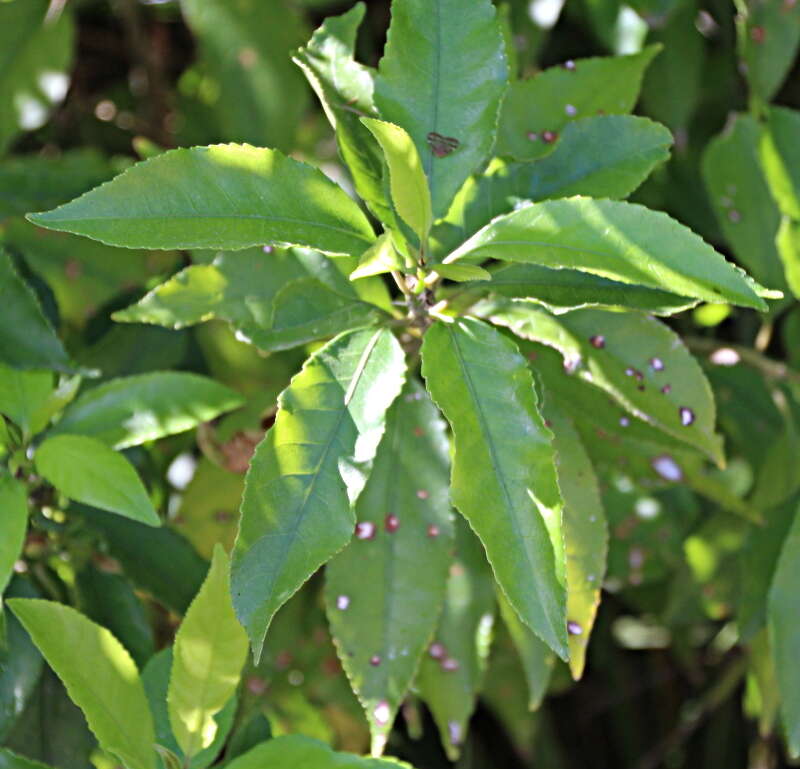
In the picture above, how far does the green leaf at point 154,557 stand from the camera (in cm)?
114

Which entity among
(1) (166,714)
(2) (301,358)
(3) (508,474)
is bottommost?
(1) (166,714)

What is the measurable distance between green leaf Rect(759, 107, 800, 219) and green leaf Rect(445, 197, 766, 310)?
46 cm

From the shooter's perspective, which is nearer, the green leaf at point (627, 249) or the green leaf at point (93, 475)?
the green leaf at point (627, 249)

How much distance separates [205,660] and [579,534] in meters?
0.39

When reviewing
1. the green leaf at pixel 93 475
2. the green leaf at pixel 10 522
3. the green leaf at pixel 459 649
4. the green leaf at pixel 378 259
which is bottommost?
the green leaf at pixel 459 649

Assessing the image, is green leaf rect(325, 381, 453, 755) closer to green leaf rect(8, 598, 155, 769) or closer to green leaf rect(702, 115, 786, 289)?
green leaf rect(8, 598, 155, 769)

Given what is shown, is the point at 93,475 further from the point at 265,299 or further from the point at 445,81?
the point at 445,81

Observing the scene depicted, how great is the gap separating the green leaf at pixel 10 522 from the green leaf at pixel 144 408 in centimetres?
8

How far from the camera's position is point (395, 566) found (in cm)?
111

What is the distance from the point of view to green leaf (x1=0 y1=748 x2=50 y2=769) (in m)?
0.93

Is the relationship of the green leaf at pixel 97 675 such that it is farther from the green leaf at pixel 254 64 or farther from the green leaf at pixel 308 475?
the green leaf at pixel 254 64

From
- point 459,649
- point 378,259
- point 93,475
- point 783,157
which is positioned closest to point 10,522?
point 93,475

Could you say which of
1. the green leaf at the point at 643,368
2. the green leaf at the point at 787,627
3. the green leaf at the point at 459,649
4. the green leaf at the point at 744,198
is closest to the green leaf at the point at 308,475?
the green leaf at the point at 643,368

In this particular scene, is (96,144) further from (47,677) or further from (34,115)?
(47,677)
